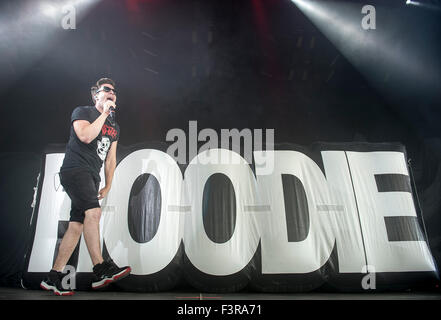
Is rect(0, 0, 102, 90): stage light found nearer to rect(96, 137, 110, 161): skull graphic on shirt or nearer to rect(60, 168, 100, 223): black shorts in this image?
rect(96, 137, 110, 161): skull graphic on shirt

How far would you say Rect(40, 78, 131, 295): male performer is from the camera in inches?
85.8

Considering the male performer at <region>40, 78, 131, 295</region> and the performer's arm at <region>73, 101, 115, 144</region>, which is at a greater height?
the performer's arm at <region>73, 101, 115, 144</region>

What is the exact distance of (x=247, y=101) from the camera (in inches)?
157

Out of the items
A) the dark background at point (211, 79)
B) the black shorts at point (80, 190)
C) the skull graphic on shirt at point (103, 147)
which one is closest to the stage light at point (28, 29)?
the dark background at point (211, 79)

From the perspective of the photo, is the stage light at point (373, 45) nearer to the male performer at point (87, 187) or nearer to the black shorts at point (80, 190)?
the male performer at point (87, 187)

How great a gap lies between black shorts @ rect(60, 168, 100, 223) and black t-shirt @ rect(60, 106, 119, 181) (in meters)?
0.05

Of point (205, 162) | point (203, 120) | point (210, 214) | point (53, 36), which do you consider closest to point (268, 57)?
point (203, 120)

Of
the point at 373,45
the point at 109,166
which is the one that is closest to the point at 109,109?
the point at 109,166

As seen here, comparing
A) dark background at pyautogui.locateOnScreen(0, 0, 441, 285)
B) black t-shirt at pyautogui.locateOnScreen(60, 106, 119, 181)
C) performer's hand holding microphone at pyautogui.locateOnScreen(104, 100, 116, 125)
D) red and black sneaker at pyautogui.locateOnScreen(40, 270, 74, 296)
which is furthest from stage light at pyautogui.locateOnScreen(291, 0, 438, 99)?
red and black sneaker at pyautogui.locateOnScreen(40, 270, 74, 296)

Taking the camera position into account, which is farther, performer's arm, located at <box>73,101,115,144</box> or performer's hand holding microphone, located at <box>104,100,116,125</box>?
performer's hand holding microphone, located at <box>104,100,116,125</box>

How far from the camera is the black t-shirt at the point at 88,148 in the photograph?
2.33 m

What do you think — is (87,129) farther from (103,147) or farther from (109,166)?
(109,166)

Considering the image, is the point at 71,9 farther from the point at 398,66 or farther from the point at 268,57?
the point at 398,66

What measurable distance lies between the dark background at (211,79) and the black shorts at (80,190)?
141cm
